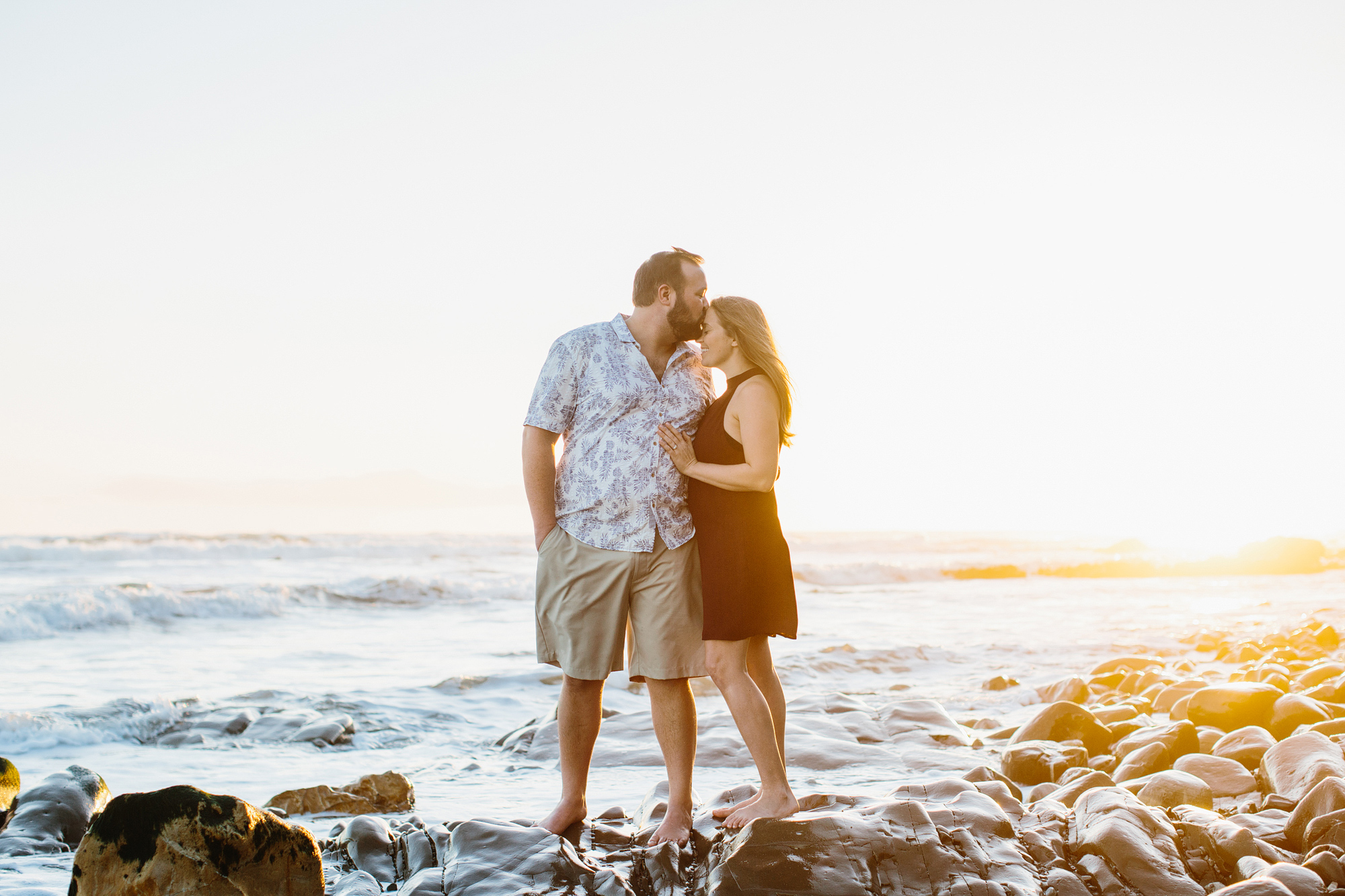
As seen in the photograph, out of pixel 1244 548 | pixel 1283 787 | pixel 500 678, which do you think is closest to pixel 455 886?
pixel 1283 787

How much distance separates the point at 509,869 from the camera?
10.5 feet

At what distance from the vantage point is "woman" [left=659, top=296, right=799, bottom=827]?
11.7 ft

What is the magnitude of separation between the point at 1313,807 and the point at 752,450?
2.41m

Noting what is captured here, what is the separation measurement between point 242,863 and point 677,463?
1931 mm

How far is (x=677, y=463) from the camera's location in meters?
3.64

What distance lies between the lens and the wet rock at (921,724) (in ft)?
19.0

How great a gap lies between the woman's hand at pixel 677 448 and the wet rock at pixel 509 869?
139 centimetres

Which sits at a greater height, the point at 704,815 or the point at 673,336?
the point at 673,336

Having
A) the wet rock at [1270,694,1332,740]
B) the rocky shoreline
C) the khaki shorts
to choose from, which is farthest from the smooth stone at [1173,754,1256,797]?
the khaki shorts

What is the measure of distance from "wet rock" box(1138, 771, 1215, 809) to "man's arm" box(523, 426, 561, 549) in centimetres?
267

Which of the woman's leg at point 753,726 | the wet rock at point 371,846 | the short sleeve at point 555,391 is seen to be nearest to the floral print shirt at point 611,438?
the short sleeve at point 555,391

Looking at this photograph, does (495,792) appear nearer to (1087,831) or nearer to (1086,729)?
(1087,831)

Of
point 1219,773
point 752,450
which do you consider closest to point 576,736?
point 752,450

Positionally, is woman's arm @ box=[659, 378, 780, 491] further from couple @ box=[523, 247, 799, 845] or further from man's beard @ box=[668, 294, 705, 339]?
man's beard @ box=[668, 294, 705, 339]
